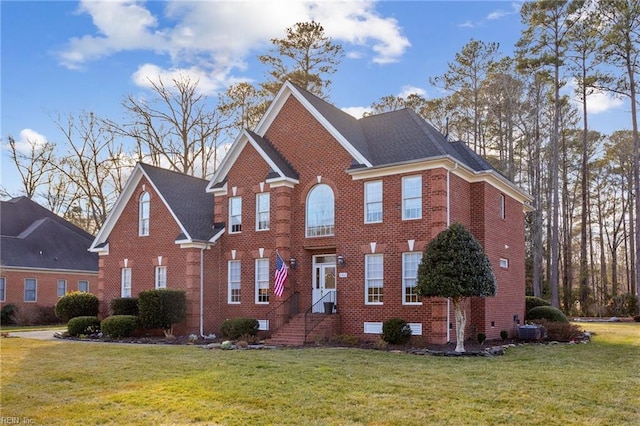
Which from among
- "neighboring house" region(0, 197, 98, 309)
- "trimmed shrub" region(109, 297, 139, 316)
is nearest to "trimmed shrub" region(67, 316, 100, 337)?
"trimmed shrub" region(109, 297, 139, 316)

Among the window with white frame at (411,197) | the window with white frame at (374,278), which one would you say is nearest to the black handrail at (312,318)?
the window with white frame at (374,278)

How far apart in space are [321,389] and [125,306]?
1643 cm

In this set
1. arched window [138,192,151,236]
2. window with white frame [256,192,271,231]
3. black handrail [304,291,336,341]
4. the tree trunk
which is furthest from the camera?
arched window [138,192,151,236]

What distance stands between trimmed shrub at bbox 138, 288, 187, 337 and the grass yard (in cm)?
680

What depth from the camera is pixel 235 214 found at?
25469 millimetres

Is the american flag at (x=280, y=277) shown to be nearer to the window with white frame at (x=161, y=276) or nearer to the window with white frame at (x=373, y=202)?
the window with white frame at (x=373, y=202)

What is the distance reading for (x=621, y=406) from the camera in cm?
977

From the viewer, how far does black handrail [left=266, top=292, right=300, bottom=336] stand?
22.8 m

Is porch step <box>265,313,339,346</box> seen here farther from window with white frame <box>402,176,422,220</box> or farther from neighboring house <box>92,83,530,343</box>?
window with white frame <box>402,176,422,220</box>

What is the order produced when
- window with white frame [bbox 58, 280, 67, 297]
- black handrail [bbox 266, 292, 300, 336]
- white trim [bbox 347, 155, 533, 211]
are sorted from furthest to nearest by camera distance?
window with white frame [bbox 58, 280, 67, 297], black handrail [bbox 266, 292, 300, 336], white trim [bbox 347, 155, 533, 211]

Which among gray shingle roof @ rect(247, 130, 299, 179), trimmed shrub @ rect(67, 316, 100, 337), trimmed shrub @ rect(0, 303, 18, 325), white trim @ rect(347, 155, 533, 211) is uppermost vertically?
gray shingle roof @ rect(247, 130, 299, 179)

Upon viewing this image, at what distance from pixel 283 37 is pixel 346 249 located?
72.7ft

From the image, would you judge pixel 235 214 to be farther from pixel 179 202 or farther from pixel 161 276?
pixel 161 276

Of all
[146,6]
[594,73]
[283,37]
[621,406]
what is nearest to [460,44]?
[594,73]
